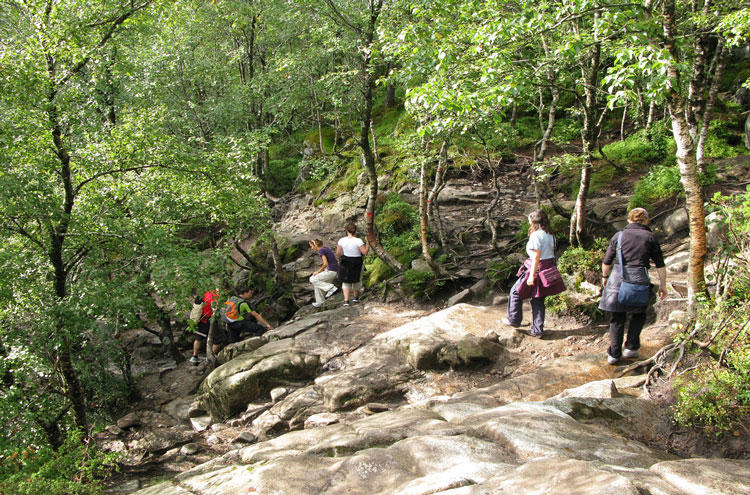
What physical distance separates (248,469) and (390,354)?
15.7ft

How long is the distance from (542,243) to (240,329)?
8505mm

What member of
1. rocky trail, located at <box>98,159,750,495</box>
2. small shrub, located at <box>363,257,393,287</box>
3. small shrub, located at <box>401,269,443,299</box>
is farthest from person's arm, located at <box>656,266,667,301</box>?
small shrub, located at <box>363,257,393,287</box>

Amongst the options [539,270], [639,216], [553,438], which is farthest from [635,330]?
[553,438]

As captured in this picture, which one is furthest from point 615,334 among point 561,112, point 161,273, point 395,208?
point 561,112

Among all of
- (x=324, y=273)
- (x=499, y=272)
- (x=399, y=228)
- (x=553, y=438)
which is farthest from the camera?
(x=399, y=228)

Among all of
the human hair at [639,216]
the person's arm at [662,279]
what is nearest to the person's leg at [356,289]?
the human hair at [639,216]

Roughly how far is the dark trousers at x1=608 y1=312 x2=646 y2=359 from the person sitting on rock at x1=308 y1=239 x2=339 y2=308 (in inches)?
328

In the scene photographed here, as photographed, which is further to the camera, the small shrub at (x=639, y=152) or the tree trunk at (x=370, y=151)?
the small shrub at (x=639, y=152)

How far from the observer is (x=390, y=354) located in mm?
9367

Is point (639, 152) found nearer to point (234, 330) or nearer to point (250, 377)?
point (250, 377)

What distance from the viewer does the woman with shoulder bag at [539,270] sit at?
8023 millimetres

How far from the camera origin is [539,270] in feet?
26.9

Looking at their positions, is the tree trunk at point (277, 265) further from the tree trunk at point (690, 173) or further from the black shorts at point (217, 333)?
the tree trunk at point (690, 173)

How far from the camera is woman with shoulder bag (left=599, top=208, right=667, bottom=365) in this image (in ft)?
21.5
